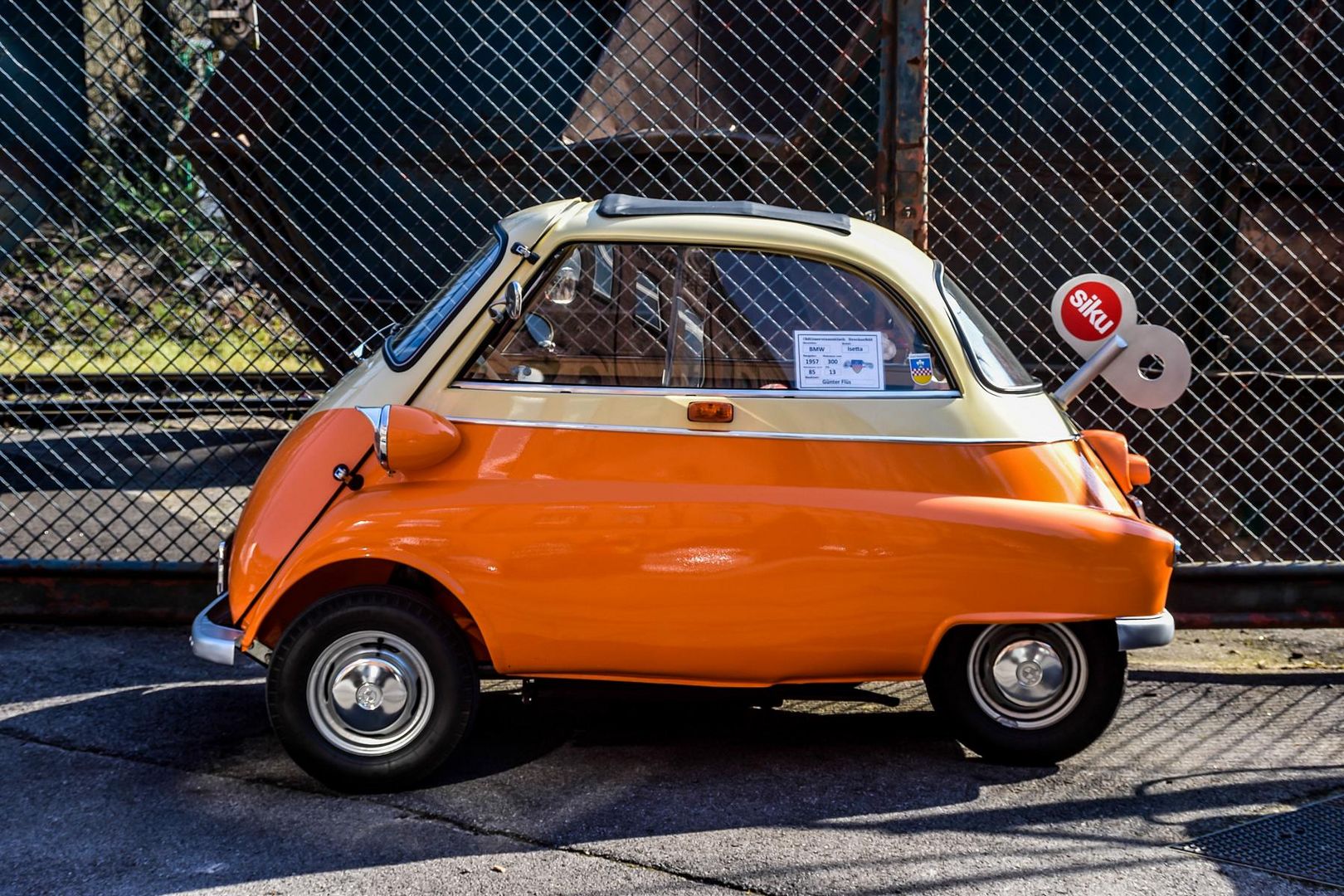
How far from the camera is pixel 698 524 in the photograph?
3.76 m

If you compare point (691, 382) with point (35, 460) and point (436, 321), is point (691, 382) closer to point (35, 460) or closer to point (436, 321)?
point (436, 321)

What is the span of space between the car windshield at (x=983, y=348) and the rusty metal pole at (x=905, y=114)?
0.97 m

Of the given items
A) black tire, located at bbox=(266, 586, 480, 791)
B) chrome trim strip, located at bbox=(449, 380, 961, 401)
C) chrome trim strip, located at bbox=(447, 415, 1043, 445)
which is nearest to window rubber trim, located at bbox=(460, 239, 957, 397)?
chrome trim strip, located at bbox=(449, 380, 961, 401)

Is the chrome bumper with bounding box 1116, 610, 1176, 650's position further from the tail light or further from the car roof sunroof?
the car roof sunroof

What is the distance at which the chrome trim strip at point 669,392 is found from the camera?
3.84 m

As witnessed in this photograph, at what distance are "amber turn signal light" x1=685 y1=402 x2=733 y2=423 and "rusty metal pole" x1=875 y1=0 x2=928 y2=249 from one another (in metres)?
1.61

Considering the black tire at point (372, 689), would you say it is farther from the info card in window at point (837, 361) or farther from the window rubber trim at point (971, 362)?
the window rubber trim at point (971, 362)

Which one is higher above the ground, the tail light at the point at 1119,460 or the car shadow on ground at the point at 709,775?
the tail light at the point at 1119,460

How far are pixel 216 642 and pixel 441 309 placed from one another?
1.13 m

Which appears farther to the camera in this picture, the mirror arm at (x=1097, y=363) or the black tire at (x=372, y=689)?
the mirror arm at (x=1097, y=363)

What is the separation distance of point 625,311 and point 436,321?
21.7 inches

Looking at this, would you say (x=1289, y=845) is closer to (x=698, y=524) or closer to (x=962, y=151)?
(x=698, y=524)

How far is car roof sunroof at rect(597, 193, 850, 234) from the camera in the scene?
Result: 400cm

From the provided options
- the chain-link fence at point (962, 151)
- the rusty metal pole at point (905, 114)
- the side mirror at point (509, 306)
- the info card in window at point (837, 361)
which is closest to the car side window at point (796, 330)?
the info card in window at point (837, 361)
